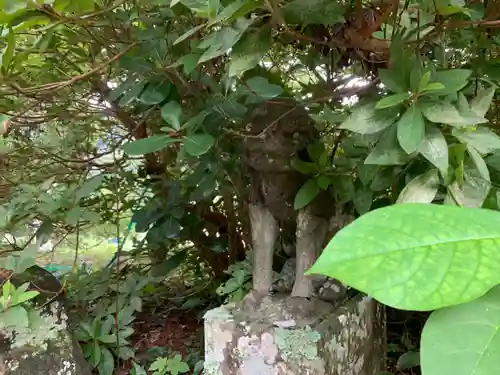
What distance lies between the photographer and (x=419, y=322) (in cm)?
152

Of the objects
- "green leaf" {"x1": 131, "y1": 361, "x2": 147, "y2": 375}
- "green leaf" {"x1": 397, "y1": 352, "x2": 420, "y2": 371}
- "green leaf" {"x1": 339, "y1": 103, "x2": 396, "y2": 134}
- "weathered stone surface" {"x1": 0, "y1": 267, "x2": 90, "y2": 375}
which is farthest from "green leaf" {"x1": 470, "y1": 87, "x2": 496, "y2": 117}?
"green leaf" {"x1": 131, "y1": 361, "x2": 147, "y2": 375}

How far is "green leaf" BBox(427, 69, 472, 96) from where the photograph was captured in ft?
1.79

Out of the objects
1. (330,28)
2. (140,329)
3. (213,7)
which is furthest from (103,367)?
(213,7)

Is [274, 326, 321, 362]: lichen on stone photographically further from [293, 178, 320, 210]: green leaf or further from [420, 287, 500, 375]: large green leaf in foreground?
[420, 287, 500, 375]: large green leaf in foreground

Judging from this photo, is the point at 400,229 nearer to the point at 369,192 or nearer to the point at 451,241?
the point at 451,241

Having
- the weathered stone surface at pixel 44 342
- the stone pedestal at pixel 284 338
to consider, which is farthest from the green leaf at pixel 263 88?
the weathered stone surface at pixel 44 342

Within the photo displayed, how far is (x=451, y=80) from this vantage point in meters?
0.55

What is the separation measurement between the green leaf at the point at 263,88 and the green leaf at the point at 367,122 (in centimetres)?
28

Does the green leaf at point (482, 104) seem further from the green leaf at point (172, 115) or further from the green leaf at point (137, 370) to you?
the green leaf at point (137, 370)

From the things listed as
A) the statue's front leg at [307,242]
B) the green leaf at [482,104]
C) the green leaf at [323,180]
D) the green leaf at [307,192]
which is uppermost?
the green leaf at [482,104]

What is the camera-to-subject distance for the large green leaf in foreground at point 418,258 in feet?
0.83

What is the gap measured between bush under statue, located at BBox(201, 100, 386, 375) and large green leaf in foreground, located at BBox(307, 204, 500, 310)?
2.31 ft

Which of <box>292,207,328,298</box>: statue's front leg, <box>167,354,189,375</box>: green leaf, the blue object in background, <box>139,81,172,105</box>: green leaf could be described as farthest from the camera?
the blue object in background

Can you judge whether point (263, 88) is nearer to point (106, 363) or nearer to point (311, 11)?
point (311, 11)
